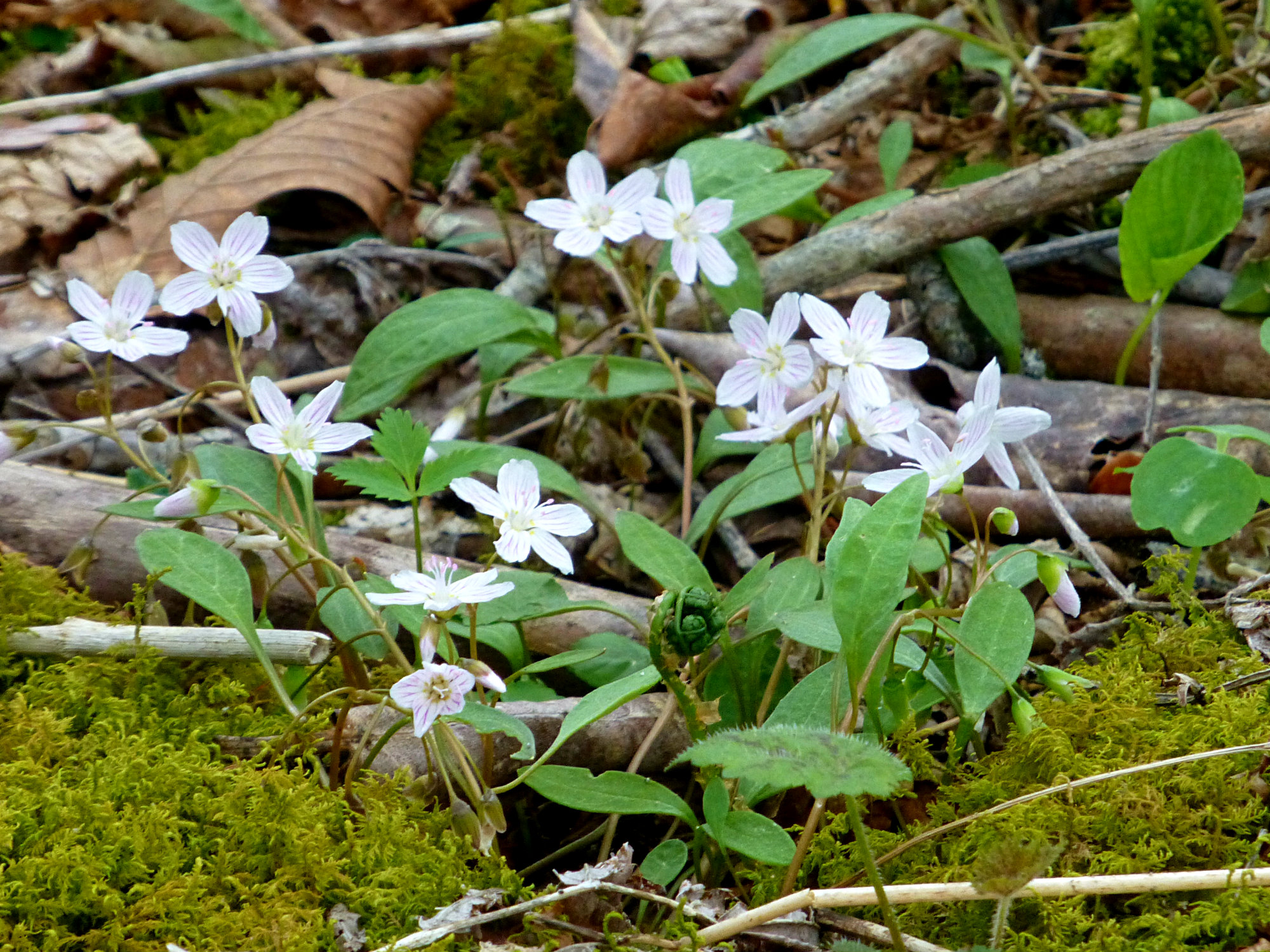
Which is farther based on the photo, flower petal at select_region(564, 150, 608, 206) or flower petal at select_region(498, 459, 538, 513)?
flower petal at select_region(564, 150, 608, 206)

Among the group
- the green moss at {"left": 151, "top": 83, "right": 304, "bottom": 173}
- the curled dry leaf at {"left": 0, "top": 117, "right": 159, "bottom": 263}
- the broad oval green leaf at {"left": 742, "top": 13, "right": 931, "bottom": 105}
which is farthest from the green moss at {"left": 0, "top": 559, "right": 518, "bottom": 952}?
the green moss at {"left": 151, "top": 83, "right": 304, "bottom": 173}

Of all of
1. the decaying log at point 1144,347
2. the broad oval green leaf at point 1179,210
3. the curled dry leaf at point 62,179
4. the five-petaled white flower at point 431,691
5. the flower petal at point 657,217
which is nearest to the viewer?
the five-petaled white flower at point 431,691

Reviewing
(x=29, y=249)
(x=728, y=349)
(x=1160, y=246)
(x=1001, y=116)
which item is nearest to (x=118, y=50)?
(x=29, y=249)

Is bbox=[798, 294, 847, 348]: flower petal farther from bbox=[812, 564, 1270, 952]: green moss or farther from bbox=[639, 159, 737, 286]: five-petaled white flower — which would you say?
bbox=[812, 564, 1270, 952]: green moss

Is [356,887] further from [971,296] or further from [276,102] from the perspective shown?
[276,102]

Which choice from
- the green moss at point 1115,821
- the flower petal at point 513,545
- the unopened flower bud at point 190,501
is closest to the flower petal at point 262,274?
the unopened flower bud at point 190,501

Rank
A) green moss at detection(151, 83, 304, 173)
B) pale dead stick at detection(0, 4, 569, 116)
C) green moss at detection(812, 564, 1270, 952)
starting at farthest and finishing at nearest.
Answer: pale dead stick at detection(0, 4, 569, 116)
green moss at detection(151, 83, 304, 173)
green moss at detection(812, 564, 1270, 952)

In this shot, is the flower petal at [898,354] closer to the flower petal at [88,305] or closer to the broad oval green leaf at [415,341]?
the broad oval green leaf at [415,341]
